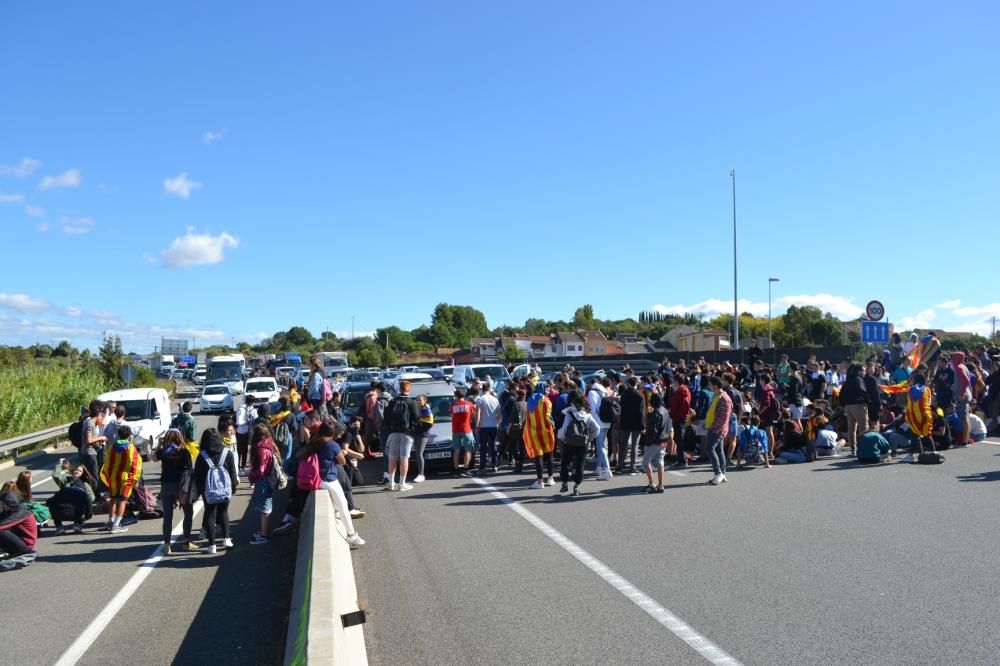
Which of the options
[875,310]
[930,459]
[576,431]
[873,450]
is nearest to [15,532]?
[576,431]

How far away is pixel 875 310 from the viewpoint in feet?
70.9

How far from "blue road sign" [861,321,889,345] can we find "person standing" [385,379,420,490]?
14.2 metres

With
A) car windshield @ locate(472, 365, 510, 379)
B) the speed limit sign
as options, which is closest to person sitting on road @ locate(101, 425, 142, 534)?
the speed limit sign

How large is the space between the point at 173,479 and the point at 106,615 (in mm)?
2640

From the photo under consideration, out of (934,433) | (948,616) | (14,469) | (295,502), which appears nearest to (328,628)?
(948,616)

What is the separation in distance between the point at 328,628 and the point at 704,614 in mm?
3134

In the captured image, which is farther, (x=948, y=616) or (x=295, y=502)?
(x=295, y=502)

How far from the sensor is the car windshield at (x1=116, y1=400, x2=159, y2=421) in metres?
20.8

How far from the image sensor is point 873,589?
6953 millimetres

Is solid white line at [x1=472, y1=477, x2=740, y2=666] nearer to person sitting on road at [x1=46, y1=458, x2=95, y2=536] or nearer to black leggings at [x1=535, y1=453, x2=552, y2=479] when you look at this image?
black leggings at [x1=535, y1=453, x2=552, y2=479]

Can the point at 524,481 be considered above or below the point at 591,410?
below

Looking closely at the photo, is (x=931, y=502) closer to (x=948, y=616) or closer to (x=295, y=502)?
(x=948, y=616)

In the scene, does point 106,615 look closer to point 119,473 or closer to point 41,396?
point 119,473

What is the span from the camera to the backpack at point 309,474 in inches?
391
